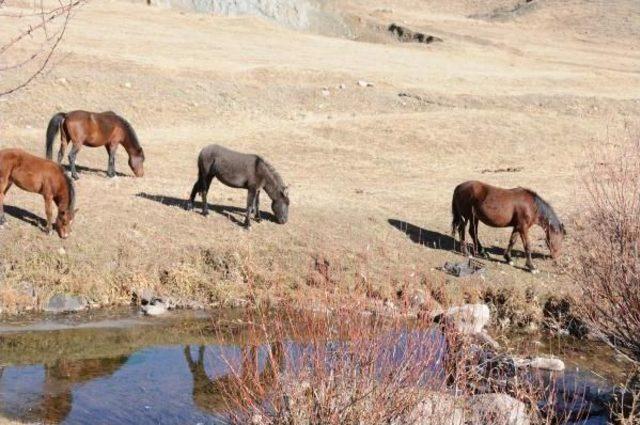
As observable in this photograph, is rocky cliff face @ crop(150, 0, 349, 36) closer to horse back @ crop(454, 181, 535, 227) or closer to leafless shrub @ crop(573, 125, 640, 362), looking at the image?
horse back @ crop(454, 181, 535, 227)

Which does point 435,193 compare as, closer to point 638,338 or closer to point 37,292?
point 37,292

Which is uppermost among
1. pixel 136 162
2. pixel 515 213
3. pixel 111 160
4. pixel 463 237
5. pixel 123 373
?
pixel 515 213

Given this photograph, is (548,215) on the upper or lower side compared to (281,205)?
upper

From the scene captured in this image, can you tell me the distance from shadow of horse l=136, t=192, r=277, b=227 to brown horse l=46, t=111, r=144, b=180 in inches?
77.4

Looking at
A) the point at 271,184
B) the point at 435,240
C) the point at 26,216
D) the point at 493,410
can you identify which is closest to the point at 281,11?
the point at 435,240

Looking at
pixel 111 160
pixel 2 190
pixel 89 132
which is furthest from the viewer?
pixel 111 160

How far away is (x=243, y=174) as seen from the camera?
57.7ft

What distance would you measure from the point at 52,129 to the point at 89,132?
96 centimetres

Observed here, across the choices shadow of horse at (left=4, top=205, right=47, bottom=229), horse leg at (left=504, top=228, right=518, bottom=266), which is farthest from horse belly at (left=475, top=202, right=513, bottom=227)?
shadow of horse at (left=4, top=205, right=47, bottom=229)

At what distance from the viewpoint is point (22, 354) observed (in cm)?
1238

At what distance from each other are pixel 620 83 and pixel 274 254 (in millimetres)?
34313

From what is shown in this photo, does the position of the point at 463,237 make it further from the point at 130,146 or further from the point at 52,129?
the point at 52,129

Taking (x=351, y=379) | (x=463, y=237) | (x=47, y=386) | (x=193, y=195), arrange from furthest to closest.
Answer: (x=193, y=195) < (x=463, y=237) < (x=47, y=386) < (x=351, y=379)

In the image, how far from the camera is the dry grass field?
623 inches
